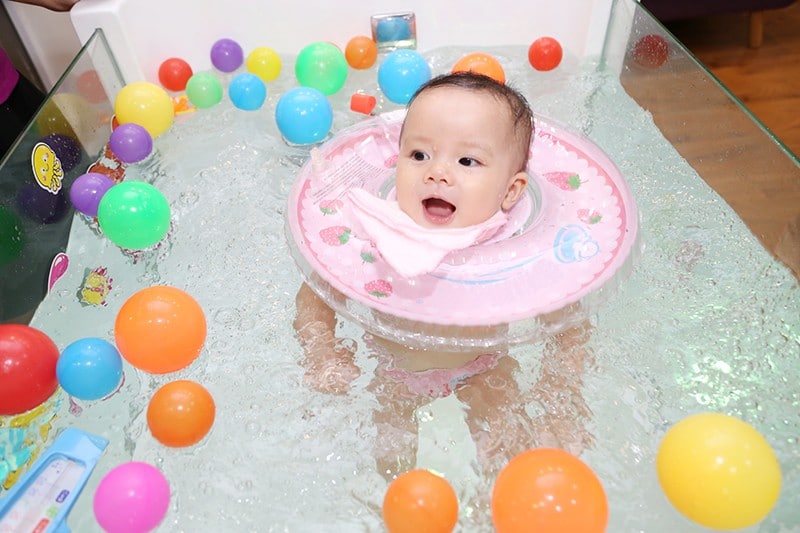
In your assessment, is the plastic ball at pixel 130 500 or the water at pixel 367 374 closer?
the plastic ball at pixel 130 500

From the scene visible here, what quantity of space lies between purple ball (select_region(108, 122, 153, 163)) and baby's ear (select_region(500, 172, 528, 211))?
1070 mm

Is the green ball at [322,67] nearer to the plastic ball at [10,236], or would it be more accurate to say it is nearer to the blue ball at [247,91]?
the blue ball at [247,91]

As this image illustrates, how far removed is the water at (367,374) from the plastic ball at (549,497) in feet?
0.66

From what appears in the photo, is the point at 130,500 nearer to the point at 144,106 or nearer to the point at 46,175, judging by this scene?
the point at 46,175

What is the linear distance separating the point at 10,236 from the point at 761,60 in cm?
311

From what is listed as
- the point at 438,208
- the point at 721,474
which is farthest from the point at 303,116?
the point at 721,474

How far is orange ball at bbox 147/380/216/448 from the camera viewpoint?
1.22 meters

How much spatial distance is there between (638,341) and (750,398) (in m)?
0.24

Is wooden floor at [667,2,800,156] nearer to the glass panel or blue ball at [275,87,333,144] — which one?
blue ball at [275,87,333,144]

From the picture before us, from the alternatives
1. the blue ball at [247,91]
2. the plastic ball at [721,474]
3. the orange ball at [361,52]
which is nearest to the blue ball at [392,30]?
the orange ball at [361,52]

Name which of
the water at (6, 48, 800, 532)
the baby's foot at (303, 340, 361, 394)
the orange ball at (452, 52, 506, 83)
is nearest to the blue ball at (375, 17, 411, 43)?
the orange ball at (452, 52, 506, 83)

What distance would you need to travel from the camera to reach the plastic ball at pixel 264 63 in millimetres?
2186

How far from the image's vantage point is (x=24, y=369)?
1.25 meters

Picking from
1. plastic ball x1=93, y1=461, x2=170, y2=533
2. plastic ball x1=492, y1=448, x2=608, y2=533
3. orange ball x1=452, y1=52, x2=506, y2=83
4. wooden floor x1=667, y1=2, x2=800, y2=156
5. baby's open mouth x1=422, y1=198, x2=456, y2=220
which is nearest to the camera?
plastic ball x1=492, y1=448, x2=608, y2=533
